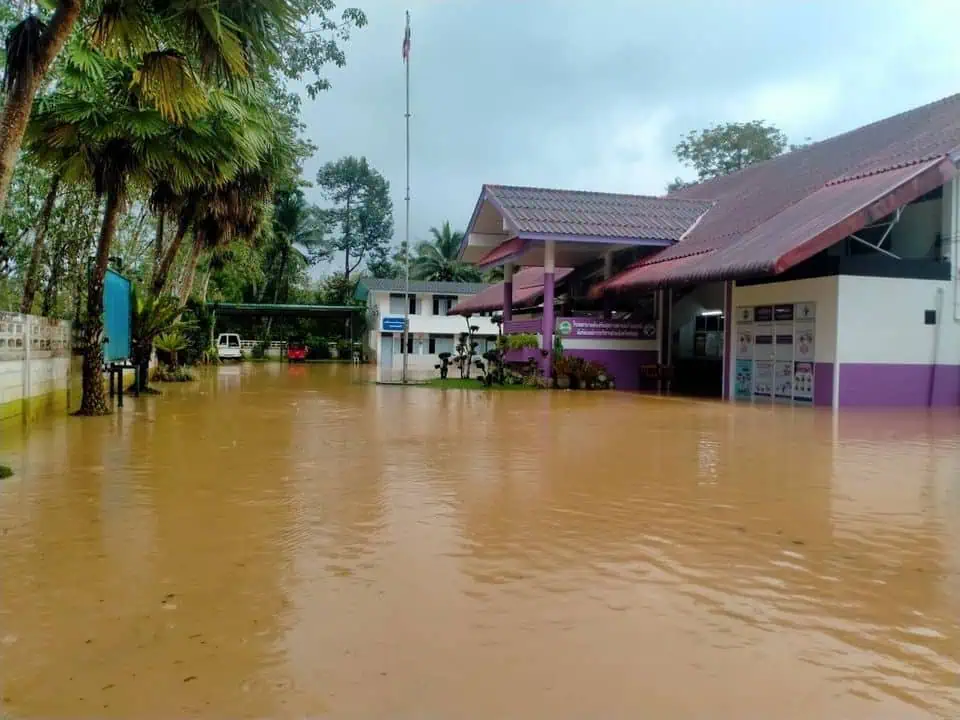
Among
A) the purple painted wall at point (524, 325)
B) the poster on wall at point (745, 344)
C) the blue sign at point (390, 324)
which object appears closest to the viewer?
the poster on wall at point (745, 344)

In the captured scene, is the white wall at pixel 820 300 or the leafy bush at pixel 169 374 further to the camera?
the leafy bush at pixel 169 374

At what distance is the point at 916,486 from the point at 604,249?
17734mm

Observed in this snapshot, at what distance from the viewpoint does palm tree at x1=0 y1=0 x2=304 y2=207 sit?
23.1 ft

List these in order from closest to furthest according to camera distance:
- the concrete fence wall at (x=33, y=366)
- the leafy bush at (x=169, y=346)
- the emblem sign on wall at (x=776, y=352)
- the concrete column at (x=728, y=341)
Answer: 1. the concrete fence wall at (x=33, y=366)
2. the emblem sign on wall at (x=776, y=352)
3. the concrete column at (x=728, y=341)
4. the leafy bush at (x=169, y=346)

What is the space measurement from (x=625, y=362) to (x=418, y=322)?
23058 millimetres

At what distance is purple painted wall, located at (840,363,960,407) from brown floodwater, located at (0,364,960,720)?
23.5 feet

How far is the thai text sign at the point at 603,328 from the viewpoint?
74.3 feet

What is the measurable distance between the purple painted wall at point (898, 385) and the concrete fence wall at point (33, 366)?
14.9 metres

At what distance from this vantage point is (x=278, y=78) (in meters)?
20.9

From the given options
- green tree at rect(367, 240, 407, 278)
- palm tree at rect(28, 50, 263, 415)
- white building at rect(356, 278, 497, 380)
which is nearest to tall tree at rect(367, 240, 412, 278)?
green tree at rect(367, 240, 407, 278)

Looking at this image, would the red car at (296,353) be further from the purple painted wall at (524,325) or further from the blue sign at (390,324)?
the purple painted wall at (524,325)

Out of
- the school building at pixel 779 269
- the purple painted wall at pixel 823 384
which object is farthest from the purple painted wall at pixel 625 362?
the purple painted wall at pixel 823 384

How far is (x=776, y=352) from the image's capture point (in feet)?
59.6

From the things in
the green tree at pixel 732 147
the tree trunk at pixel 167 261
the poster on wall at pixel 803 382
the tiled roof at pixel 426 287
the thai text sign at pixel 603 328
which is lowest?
the poster on wall at pixel 803 382
